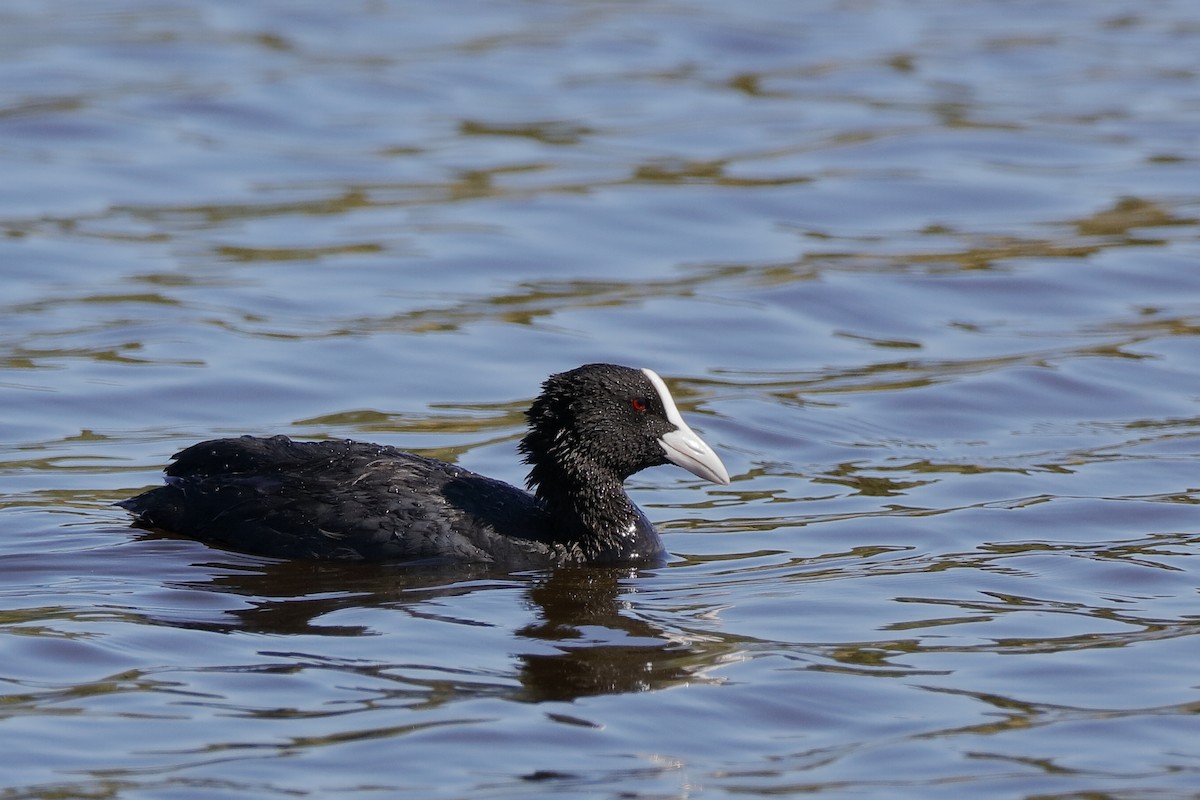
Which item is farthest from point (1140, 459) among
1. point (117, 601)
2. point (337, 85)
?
point (337, 85)

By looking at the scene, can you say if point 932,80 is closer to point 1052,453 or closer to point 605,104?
point 605,104

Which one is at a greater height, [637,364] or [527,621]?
[637,364]

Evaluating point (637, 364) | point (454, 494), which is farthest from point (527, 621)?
point (637, 364)

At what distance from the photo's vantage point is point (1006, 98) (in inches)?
729

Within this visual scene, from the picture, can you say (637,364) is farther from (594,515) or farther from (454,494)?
(454,494)

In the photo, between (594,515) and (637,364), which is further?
(637,364)

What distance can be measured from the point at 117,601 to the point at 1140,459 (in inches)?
202

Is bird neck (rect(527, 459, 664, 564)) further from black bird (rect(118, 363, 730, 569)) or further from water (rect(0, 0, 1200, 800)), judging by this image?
water (rect(0, 0, 1200, 800))

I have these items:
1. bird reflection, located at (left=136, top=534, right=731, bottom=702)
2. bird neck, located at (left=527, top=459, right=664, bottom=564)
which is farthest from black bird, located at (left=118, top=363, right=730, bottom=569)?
bird reflection, located at (left=136, top=534, right=731, bottom=702)

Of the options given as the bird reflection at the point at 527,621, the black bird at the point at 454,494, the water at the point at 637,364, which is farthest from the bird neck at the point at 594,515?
the water at the point at 637,364

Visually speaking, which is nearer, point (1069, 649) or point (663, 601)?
point (1069, 649)

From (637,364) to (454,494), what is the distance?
3436mm

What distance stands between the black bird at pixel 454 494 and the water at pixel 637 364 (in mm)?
189

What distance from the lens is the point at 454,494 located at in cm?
820
